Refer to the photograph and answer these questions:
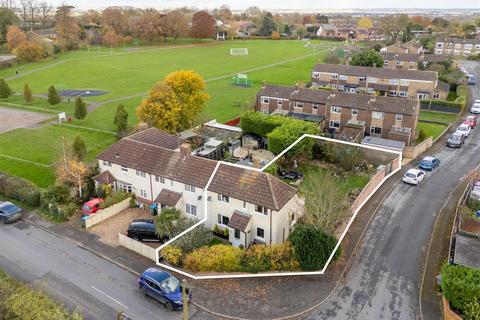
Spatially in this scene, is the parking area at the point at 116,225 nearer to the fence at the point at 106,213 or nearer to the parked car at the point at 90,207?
the fence at the point at 106,213

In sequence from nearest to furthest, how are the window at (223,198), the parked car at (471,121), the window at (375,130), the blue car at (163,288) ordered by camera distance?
the blue car at (163,288)
the window at (223,198)
the window at (375,130)
the parked car at (471,121)

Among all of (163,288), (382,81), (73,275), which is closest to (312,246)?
(163,288)

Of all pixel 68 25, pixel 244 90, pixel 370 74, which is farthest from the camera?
pixel 68 25

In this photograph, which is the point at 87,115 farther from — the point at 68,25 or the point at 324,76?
the point at 68,25

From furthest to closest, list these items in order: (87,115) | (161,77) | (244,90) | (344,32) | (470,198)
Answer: (344,32), (161,77), (244,90), (87,115), (470,198)

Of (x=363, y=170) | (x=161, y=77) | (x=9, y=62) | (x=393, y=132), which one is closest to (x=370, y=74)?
(x=393, y=132)

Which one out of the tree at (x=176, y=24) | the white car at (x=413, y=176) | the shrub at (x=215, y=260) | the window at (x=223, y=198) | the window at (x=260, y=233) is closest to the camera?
the shrub at (x=215, y=260)

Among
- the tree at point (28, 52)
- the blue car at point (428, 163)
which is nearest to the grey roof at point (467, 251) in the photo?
the blue car at point (428, 163)
